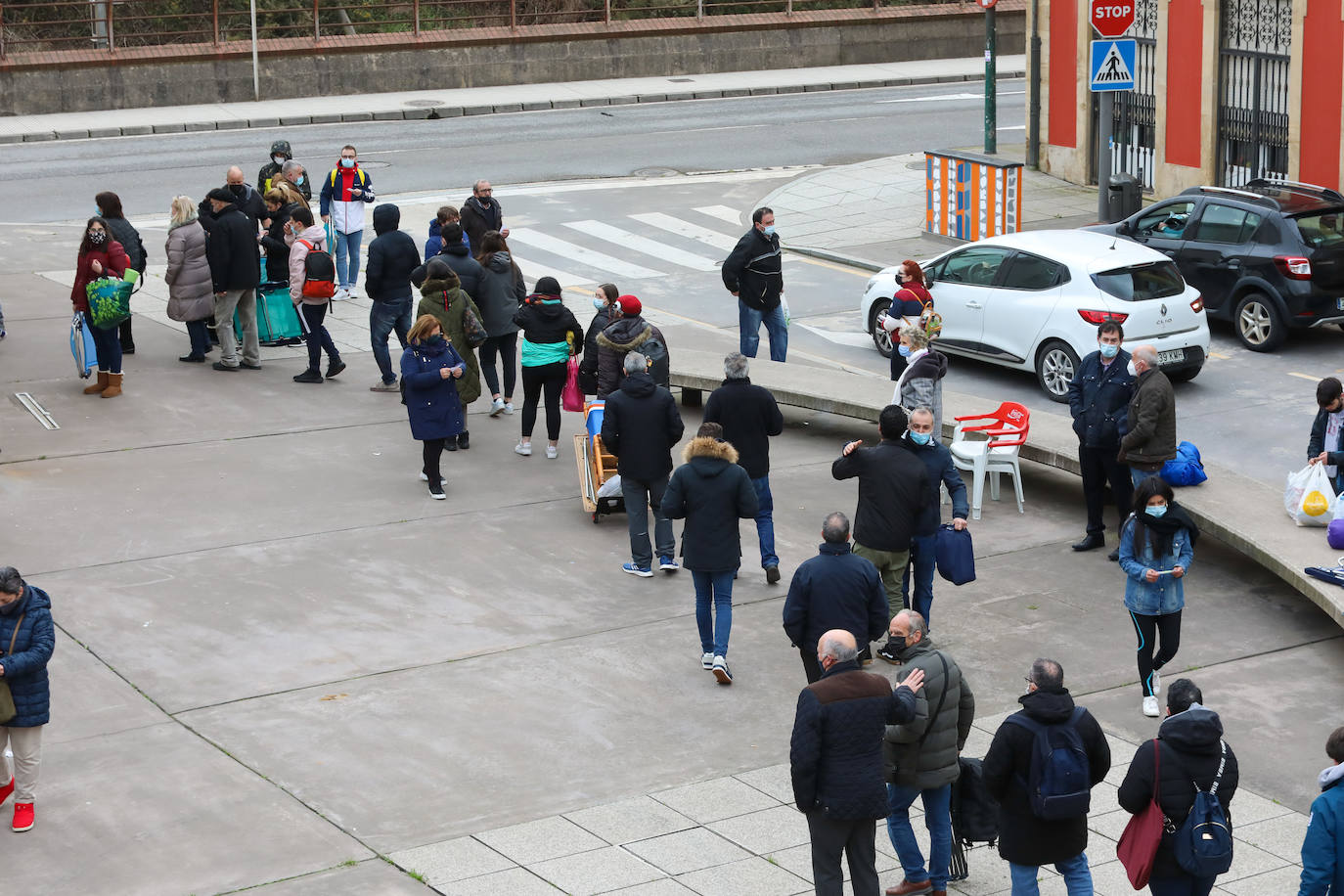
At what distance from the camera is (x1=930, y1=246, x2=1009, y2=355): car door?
62.3 feet

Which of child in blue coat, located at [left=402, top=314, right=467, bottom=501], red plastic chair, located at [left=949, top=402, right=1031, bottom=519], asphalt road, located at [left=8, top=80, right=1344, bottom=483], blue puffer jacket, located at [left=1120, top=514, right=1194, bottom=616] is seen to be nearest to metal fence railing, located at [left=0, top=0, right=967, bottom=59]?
asphalt road, located at [left=8, top=80, right=1344, bottom=483]

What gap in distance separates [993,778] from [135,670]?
5988 mm

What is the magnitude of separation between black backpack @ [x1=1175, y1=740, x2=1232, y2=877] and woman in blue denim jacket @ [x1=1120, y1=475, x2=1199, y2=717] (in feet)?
9.81

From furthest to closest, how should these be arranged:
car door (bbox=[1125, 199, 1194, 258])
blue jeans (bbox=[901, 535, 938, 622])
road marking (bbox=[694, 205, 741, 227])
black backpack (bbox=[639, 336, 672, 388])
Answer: road marking (bbox=[694, 205, 741, 227]), car door (bbox=[1125, 199, 1194, 258]), black backpack (bbox=[639, 336, 672, 388]), blue jeans (bbox=[901, 535, 938, 622])

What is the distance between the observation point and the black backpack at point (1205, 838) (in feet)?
24.9

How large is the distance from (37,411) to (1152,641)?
11214mm

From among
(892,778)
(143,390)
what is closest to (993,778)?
(892,778)

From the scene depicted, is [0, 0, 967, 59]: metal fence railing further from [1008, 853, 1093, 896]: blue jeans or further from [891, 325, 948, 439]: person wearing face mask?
[1008, 853, 1093, 896]: blue jeans

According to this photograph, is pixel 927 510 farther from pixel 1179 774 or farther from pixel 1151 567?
pixel 1179 774

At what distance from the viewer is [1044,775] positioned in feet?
25.7

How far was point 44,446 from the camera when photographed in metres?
16.1

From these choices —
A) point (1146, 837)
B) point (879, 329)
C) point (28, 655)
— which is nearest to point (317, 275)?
point (879, 329)

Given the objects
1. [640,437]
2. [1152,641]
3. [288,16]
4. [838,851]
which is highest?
[288,16]

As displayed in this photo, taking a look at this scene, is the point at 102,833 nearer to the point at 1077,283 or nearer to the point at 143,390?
→ the point at 143,390
